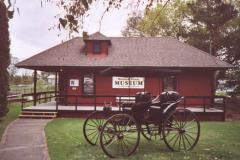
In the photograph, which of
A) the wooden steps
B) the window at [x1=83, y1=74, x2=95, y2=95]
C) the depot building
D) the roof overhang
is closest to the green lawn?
the roof overhang

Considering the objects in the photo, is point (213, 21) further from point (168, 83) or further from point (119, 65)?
point (119, 65)

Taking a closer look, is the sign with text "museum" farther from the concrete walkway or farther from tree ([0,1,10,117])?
the concrete walkway

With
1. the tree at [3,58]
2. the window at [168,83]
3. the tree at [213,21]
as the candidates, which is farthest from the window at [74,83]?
the tree at [213,21]

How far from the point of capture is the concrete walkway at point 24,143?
1091 cm

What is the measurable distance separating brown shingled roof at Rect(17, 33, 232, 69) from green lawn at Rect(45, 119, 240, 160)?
9840 millimetres

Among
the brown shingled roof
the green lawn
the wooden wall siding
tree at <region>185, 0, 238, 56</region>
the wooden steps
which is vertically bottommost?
the green lawn

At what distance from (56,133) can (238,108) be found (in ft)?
65.2

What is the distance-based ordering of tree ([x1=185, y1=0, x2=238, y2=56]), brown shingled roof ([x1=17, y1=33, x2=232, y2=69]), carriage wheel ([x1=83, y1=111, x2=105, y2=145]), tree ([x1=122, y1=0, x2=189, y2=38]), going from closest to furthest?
carriage wheel ([x1=83, y1=111, x2=105, y2=145]) → brown shingled roof ([x1=17, y1=33, x2=232, y2=69]) → tree ([x1=185, y1=0, x2=238, y2=56]) → tree ([x1=122, y1=0, x2=189, y2=38])

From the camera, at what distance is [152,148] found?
12.3 m

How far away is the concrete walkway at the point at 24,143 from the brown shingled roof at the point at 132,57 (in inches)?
322

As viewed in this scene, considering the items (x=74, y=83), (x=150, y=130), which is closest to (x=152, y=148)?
(x=150, y=130)

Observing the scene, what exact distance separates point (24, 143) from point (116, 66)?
13.4m

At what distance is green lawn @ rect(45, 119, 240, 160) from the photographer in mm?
10867

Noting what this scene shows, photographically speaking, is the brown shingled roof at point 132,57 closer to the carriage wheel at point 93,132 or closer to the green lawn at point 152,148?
the green lawn at point 152,148
